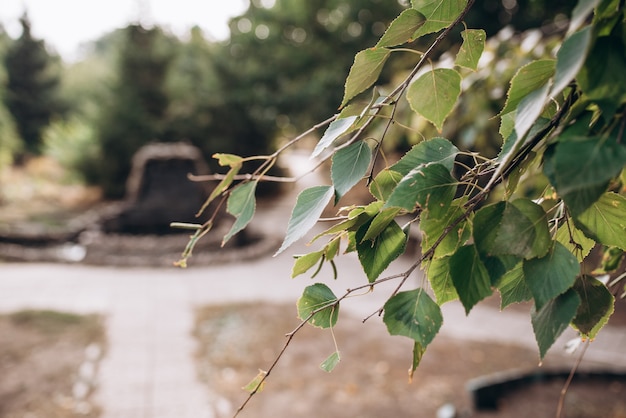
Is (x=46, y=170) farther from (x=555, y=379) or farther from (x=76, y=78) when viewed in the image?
(x=555, y=379)

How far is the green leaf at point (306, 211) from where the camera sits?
1.94ft

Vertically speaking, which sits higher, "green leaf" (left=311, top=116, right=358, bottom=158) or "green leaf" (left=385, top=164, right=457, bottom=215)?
"green leaf" (left=311, top=116, right=358, bottom=158)

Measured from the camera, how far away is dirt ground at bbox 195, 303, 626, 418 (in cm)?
429

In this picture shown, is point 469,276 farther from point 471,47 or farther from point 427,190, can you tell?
point 471,47

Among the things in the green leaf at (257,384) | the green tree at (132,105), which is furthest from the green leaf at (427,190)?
the green tree at (132,105)

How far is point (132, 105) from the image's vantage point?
17.2 m

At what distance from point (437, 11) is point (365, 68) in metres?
0.11

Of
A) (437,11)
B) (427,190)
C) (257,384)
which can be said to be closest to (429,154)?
(427,190)

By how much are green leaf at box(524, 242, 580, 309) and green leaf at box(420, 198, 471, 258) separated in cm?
11

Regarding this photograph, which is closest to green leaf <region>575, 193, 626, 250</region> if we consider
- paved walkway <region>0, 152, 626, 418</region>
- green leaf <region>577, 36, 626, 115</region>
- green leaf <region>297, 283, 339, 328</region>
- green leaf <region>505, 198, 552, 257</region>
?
green leaf <region>505, 198, 552, 257</region>

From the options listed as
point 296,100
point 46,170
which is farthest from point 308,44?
point 46,170

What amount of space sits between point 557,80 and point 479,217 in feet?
0.54

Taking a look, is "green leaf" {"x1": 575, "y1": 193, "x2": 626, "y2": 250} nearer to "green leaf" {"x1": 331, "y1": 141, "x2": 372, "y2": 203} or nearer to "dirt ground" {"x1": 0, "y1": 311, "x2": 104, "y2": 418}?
"green leaf" {"x1": 331, "y1": 141, "x2": 372, "y2": 203}

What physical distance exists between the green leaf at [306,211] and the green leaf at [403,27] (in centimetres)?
20
